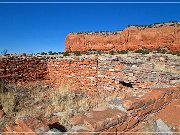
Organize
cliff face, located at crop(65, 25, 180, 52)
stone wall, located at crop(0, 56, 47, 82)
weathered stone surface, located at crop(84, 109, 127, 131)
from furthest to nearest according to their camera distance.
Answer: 1. cliff face, located at crop(65, 25, 180, 52)
2. stone wall, located at crop(0, 56, 47, 82)
3. weathered stone surface, located at crop(84, 109, 127, 131)

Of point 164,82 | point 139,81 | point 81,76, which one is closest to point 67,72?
point 81,76

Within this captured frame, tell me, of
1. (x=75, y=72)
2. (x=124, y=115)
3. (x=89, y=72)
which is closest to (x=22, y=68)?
(x=75, y=72)

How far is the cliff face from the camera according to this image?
36125mm

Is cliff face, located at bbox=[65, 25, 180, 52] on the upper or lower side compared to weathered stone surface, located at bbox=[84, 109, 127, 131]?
upper

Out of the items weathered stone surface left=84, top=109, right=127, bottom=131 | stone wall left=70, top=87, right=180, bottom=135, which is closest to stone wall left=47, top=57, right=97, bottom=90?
stone wall left=70, top=87, right=180, bottom=135

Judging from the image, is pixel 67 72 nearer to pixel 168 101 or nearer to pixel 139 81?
pixel 139 81

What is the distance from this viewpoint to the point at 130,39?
40750 mm

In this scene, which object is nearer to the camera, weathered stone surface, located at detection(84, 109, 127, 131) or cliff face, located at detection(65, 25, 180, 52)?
weathered stone surface, located at detection(84, 109, 127, 131)

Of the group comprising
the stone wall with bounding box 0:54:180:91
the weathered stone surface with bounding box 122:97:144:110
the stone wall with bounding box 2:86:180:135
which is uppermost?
the stone wall with bounding box 0:54:180:91

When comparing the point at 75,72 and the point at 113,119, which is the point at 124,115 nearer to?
the point at 113,119

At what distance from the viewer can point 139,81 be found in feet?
28.8

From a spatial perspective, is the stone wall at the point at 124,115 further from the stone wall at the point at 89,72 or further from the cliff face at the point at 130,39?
the cliff face at the point at 130,39

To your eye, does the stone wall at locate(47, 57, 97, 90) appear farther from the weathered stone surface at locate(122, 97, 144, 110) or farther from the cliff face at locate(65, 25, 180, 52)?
the cliff face at locate(65, 25, 180, 52)

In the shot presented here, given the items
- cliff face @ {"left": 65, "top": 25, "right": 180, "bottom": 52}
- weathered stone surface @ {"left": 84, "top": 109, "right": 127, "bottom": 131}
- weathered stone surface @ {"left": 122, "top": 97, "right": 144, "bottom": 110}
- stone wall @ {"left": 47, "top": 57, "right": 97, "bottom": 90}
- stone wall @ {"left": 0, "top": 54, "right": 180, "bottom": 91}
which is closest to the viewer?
weathered stone surface @ {"left": 84, "top": 109, "right": 127, "bottom": 131}
